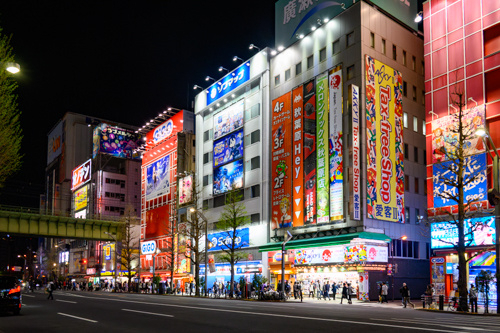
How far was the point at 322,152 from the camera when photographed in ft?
150

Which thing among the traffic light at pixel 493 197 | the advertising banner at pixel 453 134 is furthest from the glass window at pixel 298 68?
the traffic light at pixel 493 197

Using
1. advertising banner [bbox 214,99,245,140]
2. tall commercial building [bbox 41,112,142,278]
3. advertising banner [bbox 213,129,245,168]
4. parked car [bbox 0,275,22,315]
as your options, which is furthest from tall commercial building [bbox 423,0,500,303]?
tall commercial building [bbox 41,112,142,278]

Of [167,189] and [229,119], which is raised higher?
[229,119]

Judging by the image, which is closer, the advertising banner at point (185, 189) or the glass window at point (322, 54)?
the glass window at point (322, 54)

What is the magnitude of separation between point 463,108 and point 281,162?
2020cm

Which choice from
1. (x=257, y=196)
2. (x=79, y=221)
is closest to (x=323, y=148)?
(x=257, y=196)

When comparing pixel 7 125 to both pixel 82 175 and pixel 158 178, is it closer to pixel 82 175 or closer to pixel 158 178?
pixel 158 178

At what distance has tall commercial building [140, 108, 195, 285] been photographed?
71.4 metres

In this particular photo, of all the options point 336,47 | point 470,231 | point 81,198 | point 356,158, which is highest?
point 336,47

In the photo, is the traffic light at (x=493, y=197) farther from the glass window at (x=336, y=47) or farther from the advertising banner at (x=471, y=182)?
the glass window at (x=336, y=47)

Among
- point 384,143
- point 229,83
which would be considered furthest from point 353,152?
point 229,83

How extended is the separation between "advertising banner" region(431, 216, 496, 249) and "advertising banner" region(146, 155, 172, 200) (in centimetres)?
4802

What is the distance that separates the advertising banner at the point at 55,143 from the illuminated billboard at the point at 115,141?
120ft

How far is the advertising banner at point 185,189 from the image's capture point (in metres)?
70.1
